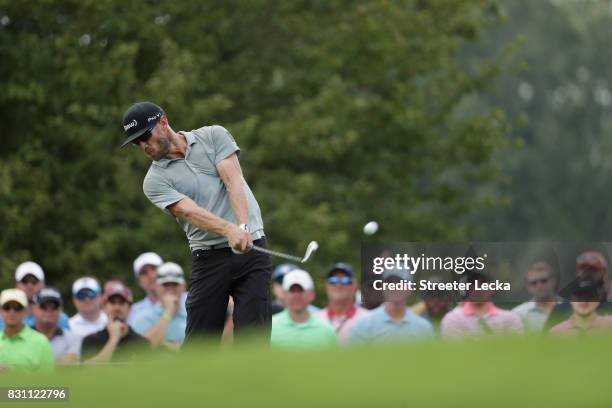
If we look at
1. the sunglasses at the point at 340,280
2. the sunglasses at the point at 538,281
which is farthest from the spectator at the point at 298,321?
the sunglasses at the point at 538,281

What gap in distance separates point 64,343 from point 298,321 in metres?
2.18

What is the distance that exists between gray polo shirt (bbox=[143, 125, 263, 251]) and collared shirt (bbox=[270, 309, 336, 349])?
284 cm

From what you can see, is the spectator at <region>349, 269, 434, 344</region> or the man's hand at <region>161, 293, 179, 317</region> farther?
the man's hand at <region>161, 293, 179, 317</region>

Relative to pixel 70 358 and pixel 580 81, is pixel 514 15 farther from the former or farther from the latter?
pixel 70 358

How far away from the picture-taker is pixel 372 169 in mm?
29359

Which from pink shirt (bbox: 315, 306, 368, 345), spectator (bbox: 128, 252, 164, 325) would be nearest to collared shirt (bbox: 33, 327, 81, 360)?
spectator (bbox: 128, 252, 164, 325)

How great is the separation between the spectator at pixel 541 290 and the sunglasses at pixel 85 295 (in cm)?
533

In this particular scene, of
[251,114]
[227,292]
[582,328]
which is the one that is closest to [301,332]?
[227,292]

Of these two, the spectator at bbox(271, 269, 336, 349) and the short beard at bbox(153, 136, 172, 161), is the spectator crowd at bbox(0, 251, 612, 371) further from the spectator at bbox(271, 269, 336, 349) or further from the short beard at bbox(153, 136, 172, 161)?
the short beard at bbox(153, 136, 172, 161)

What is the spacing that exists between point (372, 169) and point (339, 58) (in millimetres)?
2637

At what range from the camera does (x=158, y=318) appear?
1352 cm

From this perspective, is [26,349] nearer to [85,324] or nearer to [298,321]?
[85,324]

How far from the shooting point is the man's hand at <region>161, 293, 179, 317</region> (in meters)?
12.9

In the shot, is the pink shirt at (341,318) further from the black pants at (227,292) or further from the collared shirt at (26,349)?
the black pants at (227,292)
